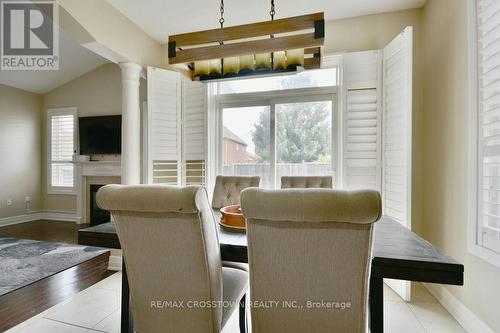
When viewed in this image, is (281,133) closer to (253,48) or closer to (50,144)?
(253,48)

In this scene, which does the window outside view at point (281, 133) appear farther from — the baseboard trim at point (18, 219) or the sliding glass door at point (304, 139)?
the baseboard trim at point (18, 219)

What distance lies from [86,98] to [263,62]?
4813mm

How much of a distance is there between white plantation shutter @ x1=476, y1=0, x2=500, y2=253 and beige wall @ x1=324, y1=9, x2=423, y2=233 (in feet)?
3.13

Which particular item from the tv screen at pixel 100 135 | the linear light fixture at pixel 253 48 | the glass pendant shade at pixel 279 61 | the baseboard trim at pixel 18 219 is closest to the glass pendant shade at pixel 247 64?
the linear light fixture at pixel 253 48

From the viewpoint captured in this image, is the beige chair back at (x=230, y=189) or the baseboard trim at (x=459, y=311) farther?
the beige chair back at (x=230, y=189)

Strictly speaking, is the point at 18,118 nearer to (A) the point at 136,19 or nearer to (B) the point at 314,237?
(A) the point at 136,19

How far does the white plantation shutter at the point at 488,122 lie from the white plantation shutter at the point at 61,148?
6.12 metres

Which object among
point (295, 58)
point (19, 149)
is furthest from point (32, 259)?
point (295, 58)

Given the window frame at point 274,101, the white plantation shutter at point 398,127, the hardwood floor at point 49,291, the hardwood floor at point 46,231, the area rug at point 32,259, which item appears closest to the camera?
the hardwood floor at point 49,291

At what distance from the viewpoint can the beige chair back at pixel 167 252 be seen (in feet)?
3.24

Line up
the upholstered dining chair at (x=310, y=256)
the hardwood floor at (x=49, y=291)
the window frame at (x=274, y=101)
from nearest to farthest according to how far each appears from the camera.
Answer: the upholstered dining chair at (x=310, y=256), the hardwood floor at (x=49, y=291), the window frame at (x=274, y=101)

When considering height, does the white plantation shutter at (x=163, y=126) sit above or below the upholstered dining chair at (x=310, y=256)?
above

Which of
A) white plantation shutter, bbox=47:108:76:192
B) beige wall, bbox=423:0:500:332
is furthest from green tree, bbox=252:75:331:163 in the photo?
white plantation shutter, bbox=47:108:76:192

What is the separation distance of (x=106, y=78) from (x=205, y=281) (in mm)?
5109
